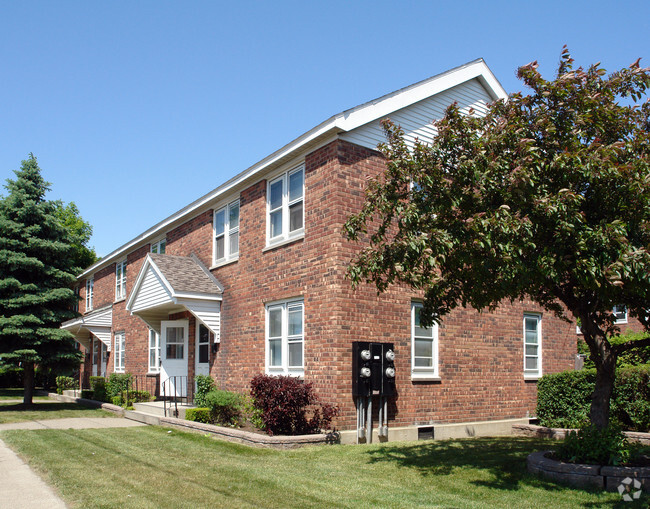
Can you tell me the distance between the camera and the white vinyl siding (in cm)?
1349

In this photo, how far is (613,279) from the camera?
7.17 m

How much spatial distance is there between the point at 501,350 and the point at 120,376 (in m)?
13.5

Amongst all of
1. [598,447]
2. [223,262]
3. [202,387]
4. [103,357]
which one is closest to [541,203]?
[598,447]

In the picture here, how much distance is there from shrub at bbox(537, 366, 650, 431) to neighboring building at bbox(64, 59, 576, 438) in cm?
93

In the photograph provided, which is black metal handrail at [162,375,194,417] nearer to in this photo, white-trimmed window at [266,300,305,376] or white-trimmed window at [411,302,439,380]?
white-trimmed window at [266,300,305,376]

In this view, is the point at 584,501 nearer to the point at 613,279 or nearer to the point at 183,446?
the point at 613,279

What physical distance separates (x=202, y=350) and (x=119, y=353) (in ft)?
30.3

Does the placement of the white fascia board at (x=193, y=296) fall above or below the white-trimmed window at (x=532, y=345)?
above

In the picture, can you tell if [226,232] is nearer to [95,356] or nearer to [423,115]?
[423,115]

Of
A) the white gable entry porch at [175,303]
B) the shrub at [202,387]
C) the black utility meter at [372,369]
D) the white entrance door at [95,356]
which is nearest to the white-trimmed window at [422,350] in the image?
the black utility meter at [372,369]

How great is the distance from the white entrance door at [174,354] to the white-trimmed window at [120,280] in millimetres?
7618

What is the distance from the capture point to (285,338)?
14039mm

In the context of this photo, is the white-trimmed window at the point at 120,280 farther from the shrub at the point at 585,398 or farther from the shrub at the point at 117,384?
the shrub at the point at 585,398

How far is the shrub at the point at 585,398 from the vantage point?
13.1m
